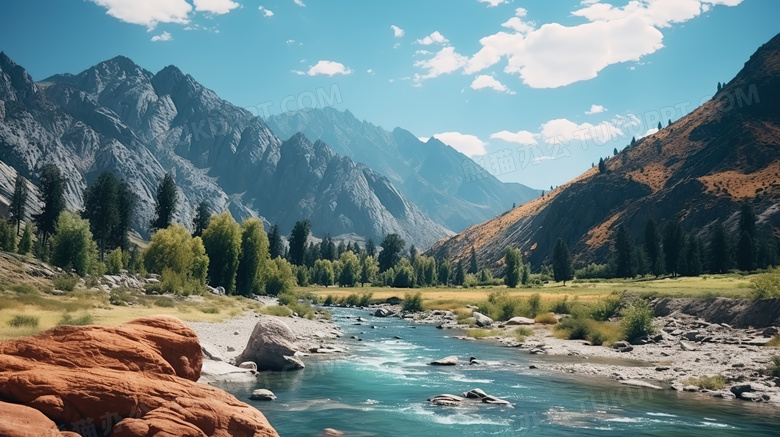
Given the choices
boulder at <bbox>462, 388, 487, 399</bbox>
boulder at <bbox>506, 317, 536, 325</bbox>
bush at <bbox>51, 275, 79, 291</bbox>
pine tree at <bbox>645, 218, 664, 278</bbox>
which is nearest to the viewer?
boulder at <bbox>462, 388, 487, 399</bbox>

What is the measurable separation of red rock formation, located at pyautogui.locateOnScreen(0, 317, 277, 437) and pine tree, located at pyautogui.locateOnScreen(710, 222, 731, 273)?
11854 centimetres

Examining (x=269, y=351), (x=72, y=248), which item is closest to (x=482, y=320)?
(x=269, y=351)

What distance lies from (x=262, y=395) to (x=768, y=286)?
39.7 meters

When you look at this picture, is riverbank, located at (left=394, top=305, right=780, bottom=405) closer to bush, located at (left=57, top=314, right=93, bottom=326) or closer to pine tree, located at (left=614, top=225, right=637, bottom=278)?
bush, located at (left=57, top=314, right=93, bottom=326)

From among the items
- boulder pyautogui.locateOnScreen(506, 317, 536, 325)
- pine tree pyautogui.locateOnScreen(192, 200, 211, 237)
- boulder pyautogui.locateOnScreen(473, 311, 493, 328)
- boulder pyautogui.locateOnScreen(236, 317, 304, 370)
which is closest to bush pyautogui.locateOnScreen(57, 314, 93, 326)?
boulder pyautogui.locateOnScreen(236, 317, 304, 370)

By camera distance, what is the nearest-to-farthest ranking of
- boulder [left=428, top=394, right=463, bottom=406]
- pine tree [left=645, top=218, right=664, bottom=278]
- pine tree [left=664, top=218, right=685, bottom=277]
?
boulder [left=428, top=394, right=463, bottom=406]
pine tree [left=664, top=218, right=685, bottom=277]
pine tree [left=645, top=218, right=664, bottom=278]

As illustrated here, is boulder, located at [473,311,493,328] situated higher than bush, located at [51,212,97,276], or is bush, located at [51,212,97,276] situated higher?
bush, located at [51,212,97,276]

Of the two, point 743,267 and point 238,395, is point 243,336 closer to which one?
point 238,395

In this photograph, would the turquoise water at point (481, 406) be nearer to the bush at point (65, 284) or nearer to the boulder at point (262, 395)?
the boulder at point (262, 395)

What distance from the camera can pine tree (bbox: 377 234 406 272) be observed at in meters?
184

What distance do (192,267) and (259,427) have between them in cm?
6294

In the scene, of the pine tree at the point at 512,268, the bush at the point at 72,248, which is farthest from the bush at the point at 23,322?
the pine tree at the point at 512,268

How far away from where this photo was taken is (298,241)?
16112cm

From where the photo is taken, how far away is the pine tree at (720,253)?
106m
